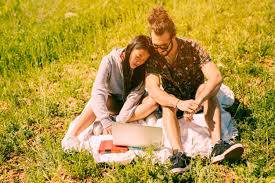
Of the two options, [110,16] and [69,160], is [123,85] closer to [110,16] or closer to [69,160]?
[69,160]

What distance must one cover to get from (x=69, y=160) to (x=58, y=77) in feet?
8.27

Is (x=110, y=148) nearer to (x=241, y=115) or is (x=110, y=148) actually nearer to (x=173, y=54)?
(x=173, y=54)

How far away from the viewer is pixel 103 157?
5250mm

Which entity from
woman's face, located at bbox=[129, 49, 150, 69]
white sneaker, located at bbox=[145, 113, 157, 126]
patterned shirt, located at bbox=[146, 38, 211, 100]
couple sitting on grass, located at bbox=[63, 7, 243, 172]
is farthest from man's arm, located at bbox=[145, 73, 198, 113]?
white sneaker, located at bbox=[145, 113, 157, 126]

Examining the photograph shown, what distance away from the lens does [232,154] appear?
486 cm

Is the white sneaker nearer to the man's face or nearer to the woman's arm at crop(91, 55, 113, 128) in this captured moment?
the woman's arm at crop(91, 55, 113, 128)

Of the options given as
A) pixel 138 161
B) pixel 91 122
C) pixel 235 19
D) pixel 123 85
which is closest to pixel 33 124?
pixel 91 122

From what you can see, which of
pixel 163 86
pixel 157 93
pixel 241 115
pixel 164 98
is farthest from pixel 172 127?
pixel 241 115

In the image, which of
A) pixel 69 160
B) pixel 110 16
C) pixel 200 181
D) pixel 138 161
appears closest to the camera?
pixel 200 181

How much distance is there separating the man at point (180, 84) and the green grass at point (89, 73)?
23cm

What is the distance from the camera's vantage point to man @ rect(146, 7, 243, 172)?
495 cm

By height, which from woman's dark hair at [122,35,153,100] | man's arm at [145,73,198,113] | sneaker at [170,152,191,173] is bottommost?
sneaker at [170,152,191,173]

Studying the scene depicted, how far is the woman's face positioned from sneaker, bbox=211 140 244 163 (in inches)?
52.5

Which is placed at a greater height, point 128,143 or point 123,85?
point 123,85
